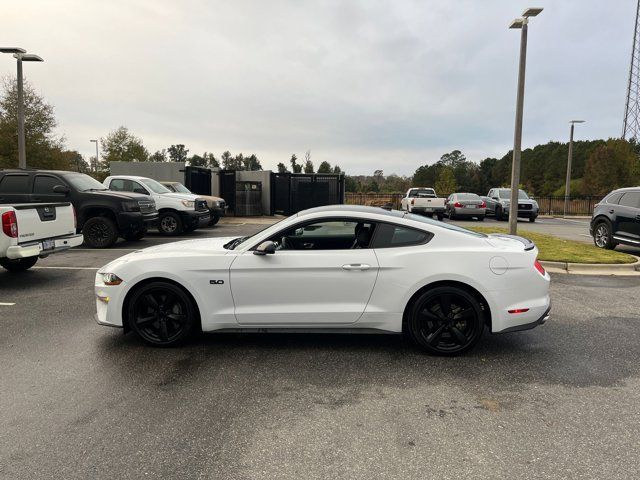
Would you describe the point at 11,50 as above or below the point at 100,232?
above

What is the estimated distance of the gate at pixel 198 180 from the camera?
70.6 ft

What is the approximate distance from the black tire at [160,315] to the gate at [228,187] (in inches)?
780

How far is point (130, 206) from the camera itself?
38.7ft

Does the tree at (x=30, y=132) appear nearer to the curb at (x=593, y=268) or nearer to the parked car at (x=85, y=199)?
the parked car at (x=85, y=199)

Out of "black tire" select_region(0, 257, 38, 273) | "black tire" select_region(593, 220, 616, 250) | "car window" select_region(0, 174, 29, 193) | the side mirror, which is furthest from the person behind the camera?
"black tire" select_region(593, 220, 616, 250)

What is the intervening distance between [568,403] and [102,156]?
55000mm

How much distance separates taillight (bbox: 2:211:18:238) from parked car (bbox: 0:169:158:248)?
406 cm

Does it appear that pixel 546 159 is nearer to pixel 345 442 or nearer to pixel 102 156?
pixel 102 156

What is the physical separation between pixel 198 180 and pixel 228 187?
6.97ft

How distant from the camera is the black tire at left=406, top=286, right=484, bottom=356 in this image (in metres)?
4.33

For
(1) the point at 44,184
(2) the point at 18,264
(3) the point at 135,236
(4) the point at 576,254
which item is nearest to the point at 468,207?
(4) the point at 576,254

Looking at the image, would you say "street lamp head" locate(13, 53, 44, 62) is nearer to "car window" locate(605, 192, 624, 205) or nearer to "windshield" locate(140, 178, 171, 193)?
"windshield" locate(140, 178, 171, 193)

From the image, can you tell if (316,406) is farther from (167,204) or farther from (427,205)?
(427,205)

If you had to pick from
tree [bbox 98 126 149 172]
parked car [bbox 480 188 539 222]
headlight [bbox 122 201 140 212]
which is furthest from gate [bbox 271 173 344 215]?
tree [bbox 98 126 149 172]
